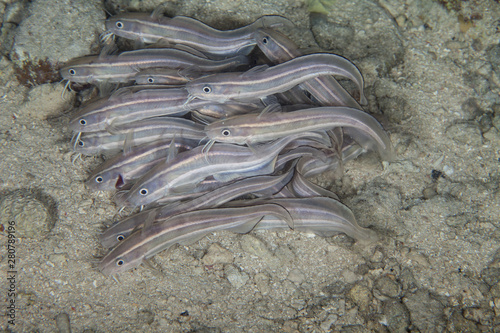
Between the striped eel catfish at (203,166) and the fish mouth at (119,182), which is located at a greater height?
the striped eel catfish at (203,166)

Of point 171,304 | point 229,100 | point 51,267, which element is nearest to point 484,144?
point 229,100

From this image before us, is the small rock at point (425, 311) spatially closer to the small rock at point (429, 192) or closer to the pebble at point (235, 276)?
the small rock at point (429, 192)

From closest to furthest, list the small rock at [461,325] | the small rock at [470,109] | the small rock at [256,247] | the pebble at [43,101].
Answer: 1. the small rock at [461,325]
2. the small rock at [256,247]
3. the pebble at [43,101]
4. the small rock at [470,109]

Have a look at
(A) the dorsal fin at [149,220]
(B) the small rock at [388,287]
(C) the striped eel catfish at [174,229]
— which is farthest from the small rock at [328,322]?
(A) the dorsal fin at [149,220]

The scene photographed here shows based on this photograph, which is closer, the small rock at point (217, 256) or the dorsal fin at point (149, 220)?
the dorsal fin at point (149, 220)

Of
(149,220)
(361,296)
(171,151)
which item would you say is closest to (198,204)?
(149,220)

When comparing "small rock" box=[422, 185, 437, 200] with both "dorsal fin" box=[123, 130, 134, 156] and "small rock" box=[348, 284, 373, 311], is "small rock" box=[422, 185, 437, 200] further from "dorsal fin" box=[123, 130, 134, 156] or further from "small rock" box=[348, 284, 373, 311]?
"dorsal fin" box=[123, 130, 134, 156]
